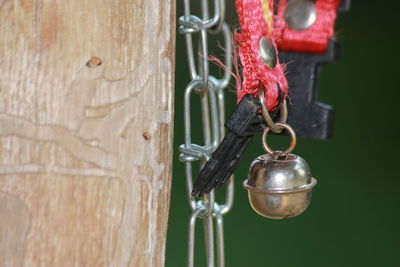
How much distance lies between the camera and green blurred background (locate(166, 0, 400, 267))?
3328 millimetres


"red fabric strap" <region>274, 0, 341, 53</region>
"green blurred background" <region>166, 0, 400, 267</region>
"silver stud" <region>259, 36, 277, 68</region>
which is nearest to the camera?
"silver stud" <region>259, 36, 277, 68</region>

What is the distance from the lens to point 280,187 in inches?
38.8

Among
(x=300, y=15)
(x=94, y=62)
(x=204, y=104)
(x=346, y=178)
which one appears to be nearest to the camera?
(x=94, y=62)

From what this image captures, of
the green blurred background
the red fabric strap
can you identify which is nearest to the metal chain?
the red fabric strap

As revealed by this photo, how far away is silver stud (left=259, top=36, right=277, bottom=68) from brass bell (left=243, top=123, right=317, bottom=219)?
9 cm

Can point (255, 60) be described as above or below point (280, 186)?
above

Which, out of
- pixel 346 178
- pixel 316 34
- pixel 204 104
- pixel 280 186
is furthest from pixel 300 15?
pixel 346 178

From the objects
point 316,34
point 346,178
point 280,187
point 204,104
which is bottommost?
point 346,178

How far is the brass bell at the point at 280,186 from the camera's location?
99cm

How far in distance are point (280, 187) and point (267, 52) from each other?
0.19 metres

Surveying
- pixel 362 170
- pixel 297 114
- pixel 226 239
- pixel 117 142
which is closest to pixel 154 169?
pixel 117 142

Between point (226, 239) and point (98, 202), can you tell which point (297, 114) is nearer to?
point (98, 202)

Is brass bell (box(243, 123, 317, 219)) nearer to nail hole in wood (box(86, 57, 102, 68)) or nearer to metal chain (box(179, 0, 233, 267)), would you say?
metal chain (box(179, 0, 233, 267))

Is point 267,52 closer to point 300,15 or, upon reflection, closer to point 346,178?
point 300,15
